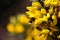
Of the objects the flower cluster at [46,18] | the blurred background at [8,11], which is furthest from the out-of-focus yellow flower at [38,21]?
the blurred background at [8,11]

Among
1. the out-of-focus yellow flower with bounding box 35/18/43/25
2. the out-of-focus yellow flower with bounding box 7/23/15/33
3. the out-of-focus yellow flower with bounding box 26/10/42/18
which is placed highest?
the out-of-focus yellow flower with bounding box 26/10/42/18

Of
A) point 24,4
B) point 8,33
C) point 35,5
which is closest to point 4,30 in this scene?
point 8,33

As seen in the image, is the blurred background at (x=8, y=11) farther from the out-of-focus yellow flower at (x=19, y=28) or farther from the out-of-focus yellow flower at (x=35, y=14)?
the out-of-focus yellow flower at (x=35, y=14)

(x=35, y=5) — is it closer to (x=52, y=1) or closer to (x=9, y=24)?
(x=52, y=1)

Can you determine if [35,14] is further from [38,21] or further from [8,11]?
[8,11]

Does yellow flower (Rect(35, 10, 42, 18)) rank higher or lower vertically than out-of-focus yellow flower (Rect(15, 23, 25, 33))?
higher

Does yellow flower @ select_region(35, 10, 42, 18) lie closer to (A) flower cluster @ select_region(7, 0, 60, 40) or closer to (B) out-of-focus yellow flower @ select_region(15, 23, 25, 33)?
(A) flower cluster @ select_region(7, 0, 60, 40)

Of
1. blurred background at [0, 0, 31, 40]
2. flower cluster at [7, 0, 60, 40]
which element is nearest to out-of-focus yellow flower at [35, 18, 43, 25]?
flower cluster at [7, 0, 60, 40]

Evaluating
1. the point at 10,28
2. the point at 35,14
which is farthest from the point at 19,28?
the point at 35,14

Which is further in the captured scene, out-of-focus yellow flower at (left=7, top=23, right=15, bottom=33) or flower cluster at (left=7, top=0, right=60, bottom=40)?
out-of-focus yellow flower at (left=7, top=23, right=15, bottom=33)
